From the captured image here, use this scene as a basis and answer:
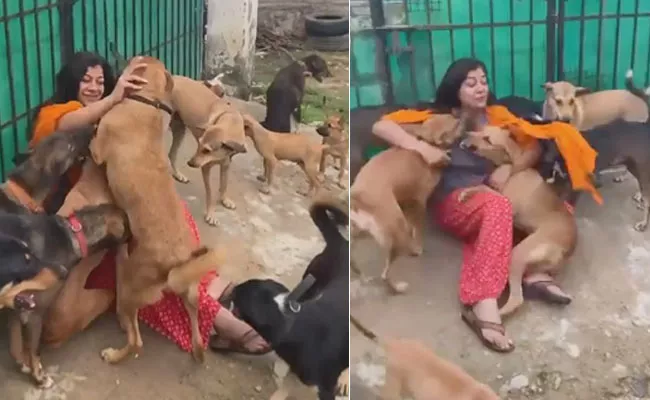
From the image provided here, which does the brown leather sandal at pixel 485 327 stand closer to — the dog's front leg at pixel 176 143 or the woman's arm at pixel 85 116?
the dog's front leg at pixel 176 143

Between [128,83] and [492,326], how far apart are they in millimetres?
626

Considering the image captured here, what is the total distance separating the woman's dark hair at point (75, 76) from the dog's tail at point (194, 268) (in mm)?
262

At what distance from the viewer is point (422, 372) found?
130 centimetres

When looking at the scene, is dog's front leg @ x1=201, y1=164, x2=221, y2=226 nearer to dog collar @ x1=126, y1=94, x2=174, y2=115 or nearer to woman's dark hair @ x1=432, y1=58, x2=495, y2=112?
dog collar @ x1=126, y1=94, x2=174, y2=115

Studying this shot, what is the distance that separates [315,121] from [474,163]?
24cm

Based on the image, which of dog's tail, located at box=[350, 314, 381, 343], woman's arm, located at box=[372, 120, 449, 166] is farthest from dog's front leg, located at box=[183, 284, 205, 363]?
woman's arm, located at box=[372, 120, 449, 166]

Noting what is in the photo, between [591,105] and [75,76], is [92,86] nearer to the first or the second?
[75,76]

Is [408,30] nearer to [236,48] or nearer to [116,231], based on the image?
[236,48]

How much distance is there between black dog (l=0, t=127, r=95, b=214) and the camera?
1218 millimetres

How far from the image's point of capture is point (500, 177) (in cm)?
132

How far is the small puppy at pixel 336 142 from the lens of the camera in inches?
51.4

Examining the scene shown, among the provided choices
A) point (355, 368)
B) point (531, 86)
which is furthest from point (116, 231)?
point (531, 86)

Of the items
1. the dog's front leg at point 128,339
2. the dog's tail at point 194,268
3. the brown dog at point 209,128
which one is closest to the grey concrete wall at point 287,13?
the brown dog at point 209,128

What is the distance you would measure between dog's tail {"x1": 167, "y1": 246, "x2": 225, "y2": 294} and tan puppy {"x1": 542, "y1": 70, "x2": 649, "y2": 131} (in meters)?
0.52
